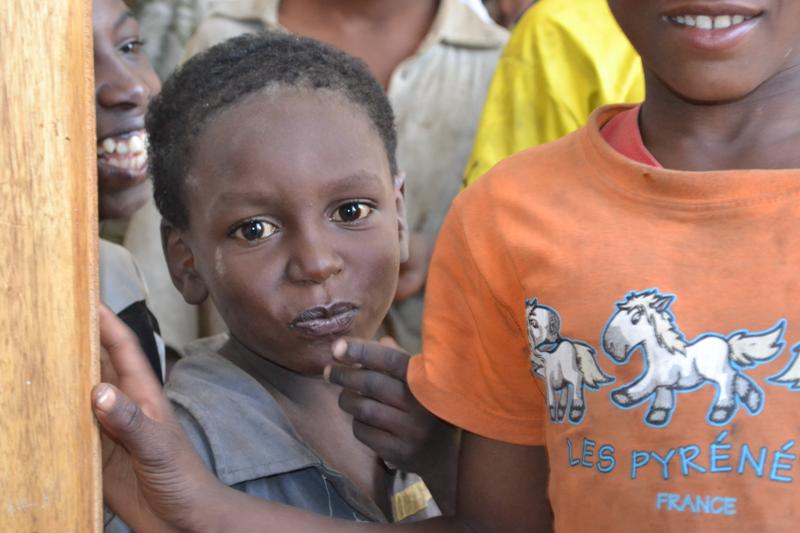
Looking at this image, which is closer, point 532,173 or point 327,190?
point 532,173

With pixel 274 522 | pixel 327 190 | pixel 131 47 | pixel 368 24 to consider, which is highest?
pixel 368 24

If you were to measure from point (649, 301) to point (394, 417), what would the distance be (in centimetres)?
52

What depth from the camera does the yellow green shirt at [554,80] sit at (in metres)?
2.59

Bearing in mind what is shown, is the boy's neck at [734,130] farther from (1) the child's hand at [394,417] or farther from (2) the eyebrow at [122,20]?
(2) the eyebrow at [122,20]

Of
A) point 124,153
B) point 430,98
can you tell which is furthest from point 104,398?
point 430,98

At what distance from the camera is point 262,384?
6.23ft

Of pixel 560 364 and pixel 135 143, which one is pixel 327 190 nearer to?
pixel 560 364

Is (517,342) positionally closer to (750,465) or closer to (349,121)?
(750,465)

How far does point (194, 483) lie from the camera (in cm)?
150

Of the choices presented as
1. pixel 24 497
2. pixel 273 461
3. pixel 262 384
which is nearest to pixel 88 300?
pixel 24 497

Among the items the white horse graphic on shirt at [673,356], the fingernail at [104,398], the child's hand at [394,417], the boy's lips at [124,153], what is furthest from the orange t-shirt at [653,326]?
the boy's lips at [124,153]

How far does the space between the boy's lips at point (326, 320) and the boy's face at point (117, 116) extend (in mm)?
886

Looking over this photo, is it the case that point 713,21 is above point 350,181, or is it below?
above

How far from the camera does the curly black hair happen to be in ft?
6.24
